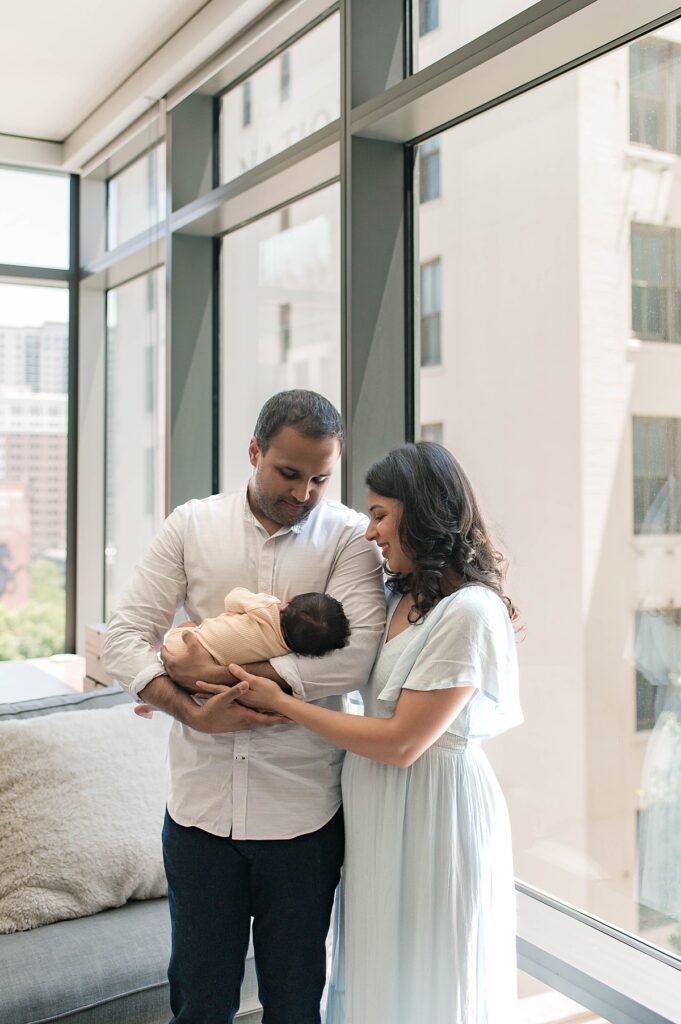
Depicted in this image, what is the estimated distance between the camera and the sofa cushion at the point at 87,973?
6.33 feet

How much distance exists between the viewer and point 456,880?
169cm

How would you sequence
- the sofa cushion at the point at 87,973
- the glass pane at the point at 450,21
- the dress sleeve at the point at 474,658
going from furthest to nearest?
1. the glass pane at the point at 450,21
2. the sofa cushion at the point at 87,973
3. the dress sleeve at the point at 474,658

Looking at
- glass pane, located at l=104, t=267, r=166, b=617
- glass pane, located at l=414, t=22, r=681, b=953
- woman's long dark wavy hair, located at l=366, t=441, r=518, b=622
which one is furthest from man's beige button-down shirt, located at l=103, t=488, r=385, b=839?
glass pane, located at l=104, t=267, r=166, b=617

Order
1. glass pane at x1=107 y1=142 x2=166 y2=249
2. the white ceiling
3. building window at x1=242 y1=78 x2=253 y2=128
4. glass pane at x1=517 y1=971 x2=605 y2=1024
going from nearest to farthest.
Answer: glass pane at x1=517 y1=971 x2=605 y2=1024 < the white ceiling < building window at x1=242 y1=78 x2=253 y2=128 < glass pane at x1=107 y1=142 x2=166 y2=249

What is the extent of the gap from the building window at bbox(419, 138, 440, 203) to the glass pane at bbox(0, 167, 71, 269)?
112 inches

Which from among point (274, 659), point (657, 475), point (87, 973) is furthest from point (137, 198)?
point (87, 973)

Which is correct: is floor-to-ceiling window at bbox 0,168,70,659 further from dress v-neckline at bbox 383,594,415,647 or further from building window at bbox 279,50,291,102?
dress v-neckline at bbox 383,594,415,647

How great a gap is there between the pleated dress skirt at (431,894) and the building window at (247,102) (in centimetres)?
272

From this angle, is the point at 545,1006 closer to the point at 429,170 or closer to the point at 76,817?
the point at 76,817

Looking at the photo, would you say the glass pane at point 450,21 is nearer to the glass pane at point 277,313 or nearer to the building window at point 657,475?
the glass pane at point 277,313

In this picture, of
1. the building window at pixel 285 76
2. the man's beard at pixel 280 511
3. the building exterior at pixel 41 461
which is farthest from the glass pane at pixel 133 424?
the man's beard at pixel 280 511

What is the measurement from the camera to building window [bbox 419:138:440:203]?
2.67 meters

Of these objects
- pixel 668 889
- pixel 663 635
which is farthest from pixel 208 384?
pixel 668 889

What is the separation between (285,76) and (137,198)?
1.45 m
